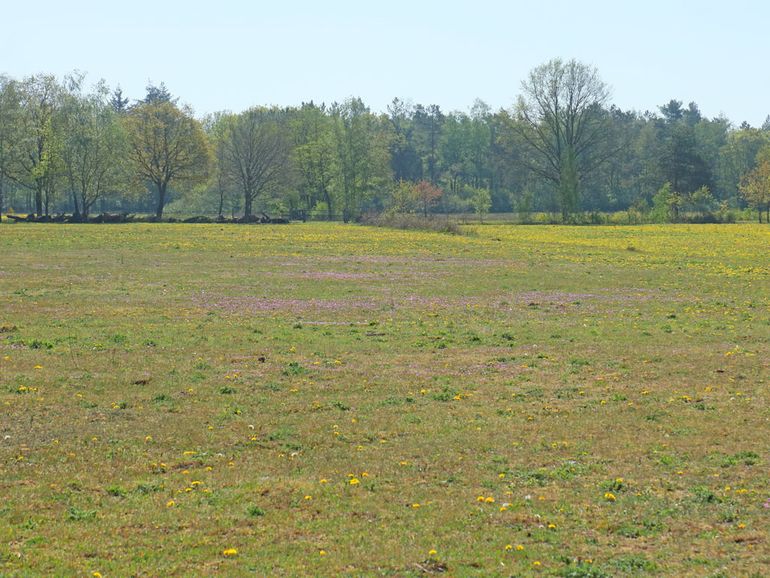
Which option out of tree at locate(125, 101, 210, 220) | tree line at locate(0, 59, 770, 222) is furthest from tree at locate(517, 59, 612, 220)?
tree at locate(125, 101, 210, 220)

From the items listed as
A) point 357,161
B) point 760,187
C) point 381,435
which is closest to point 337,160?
point 357,161

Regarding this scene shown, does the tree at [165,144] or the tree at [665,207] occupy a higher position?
the tree at [165,144]

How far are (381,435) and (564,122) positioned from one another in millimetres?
116961

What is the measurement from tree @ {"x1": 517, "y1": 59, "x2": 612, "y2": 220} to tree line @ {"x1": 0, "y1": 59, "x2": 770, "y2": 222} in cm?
21

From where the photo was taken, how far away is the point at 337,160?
432 ft

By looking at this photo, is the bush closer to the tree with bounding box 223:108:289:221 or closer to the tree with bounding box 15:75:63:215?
the tree with bounding box 223:108:289:221

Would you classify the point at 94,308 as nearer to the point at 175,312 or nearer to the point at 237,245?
the point at 175,312

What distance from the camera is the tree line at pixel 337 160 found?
109 meters

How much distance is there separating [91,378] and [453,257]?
35.5 metres

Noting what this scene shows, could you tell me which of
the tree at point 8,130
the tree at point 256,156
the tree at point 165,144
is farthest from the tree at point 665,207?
the tree at point 8,130

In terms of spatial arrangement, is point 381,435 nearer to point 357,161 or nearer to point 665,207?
point 665,207

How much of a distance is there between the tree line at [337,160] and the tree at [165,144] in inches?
7.2

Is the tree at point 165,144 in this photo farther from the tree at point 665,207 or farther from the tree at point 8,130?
the tree at point 665,207

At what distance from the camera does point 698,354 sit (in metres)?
20.1
